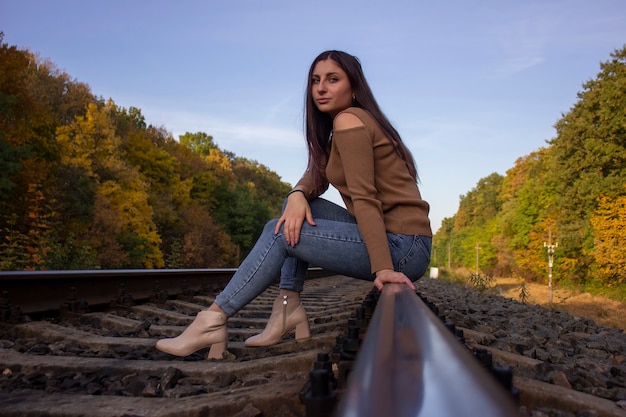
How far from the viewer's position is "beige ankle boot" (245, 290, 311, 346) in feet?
8.67

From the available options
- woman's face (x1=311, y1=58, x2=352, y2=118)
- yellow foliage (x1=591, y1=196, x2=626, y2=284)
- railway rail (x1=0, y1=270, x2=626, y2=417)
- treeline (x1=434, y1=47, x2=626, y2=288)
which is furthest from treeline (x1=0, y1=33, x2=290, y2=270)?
treeline (x1=434, y1=47, x2=626, y2=288)

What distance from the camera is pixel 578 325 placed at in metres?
4.75

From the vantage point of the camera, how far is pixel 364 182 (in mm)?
2350

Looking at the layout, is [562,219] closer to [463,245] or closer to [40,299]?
[40,299]

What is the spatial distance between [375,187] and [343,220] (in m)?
0.33

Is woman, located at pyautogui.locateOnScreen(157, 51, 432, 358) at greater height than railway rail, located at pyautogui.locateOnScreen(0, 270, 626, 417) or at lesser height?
greater

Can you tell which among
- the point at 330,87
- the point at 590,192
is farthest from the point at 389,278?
the point at 590,192

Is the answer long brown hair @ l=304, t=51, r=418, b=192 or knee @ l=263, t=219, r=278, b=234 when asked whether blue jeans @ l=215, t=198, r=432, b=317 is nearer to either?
knee @ l=263, t=219, r=278, b=234

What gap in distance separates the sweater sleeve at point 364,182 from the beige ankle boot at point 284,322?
0.65 meters

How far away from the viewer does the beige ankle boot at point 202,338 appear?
2439mm

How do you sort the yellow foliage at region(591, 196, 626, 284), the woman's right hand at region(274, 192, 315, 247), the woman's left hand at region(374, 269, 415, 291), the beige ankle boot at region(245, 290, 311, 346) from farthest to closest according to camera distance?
the yellow foliage at region(591, 196, 626, 284)
the beige ankle boot at region(245, 290, 311, 346)
the woman's right hand at region(274, 192, 315, 247)
the woman's left hand at region(374, 269, 415, 291)

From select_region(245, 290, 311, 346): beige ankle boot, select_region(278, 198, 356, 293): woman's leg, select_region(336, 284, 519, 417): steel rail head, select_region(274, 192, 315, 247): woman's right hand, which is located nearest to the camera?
select_region(336, 284, 519, 417): steel rail head

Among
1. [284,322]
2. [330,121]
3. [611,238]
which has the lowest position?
[284,322]

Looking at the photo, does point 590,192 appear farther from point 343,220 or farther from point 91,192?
point 343,220
